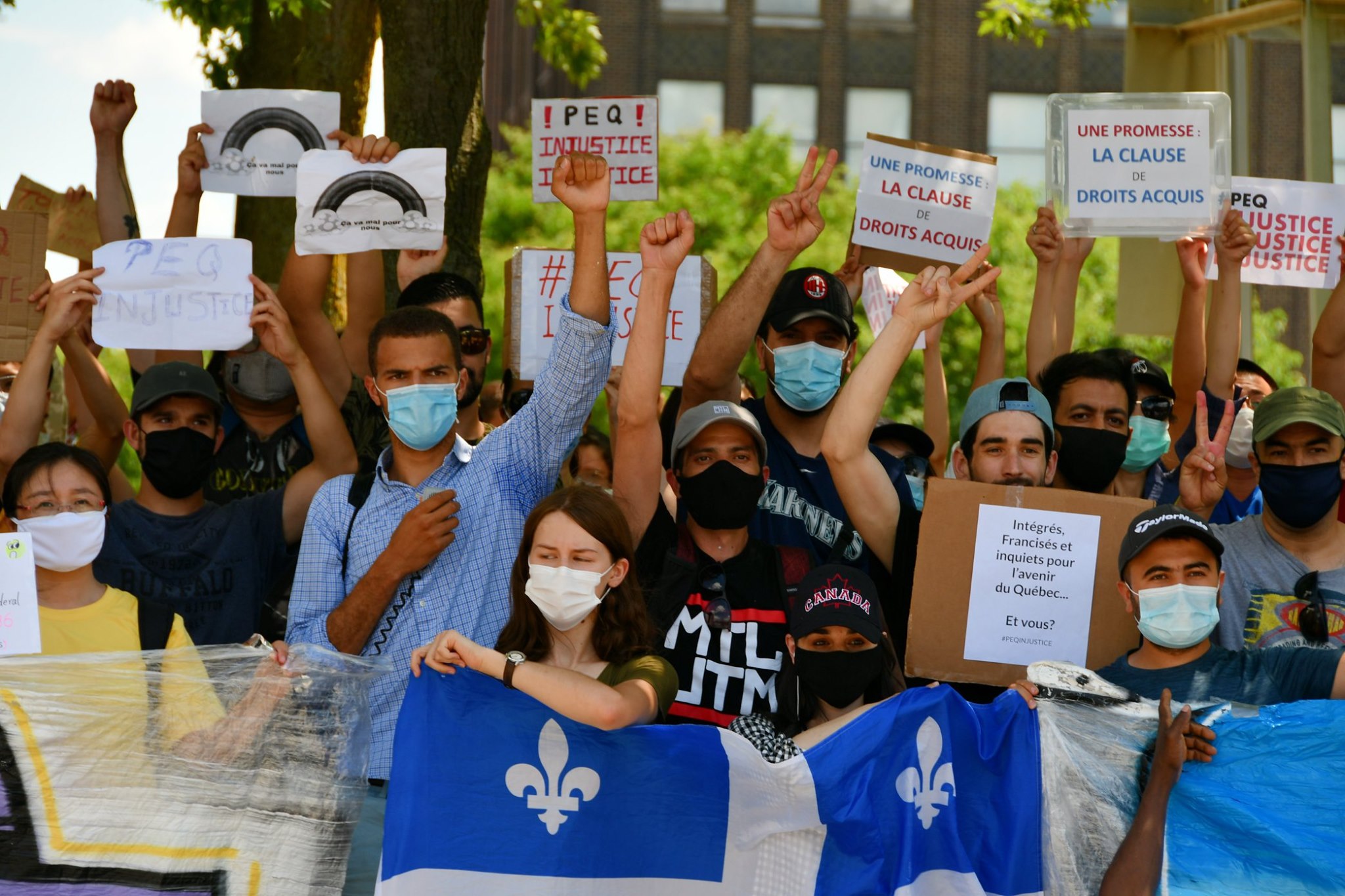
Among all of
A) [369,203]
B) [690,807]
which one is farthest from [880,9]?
[690,807]

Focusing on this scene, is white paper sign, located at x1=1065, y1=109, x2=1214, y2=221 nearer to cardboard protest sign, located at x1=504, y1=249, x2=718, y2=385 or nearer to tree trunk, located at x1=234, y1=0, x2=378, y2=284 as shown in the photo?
cardboard protest sign, located at x1=504, y1=249, x2=718, y2=385

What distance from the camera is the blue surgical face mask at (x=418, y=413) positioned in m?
4.50

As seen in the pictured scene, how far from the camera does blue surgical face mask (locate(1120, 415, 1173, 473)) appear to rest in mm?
5445

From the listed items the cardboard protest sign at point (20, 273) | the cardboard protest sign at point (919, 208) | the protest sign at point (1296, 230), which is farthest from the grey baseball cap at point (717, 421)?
the protest sign at point (1296, 230)

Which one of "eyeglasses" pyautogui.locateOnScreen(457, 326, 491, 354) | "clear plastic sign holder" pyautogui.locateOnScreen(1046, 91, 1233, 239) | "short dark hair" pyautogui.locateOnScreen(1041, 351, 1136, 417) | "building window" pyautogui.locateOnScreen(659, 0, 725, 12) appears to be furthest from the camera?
"building window" pyautogui.locateOnScreen(659, 0, 725, 12)

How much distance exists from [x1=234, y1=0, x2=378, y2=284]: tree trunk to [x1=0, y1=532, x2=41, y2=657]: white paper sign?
4476 mm

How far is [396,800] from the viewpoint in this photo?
150 inches

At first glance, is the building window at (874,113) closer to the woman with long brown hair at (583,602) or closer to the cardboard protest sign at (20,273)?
the cardboard protest sign at (20,273)

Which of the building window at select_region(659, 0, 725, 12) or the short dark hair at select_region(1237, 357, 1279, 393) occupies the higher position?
the building window at select_region(659, 0, 725, 12)

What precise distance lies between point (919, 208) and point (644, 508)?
243 centimetres

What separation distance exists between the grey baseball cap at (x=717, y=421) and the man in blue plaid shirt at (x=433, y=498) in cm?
28

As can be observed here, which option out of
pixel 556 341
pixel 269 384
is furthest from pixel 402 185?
pixel 556 341

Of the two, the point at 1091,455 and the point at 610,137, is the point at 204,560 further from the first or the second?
the point at 610,137

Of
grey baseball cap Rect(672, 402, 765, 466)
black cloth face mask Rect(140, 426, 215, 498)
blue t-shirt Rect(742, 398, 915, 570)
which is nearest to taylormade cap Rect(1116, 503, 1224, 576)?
blue t-shirt Rect(742, 398, 915, 570)
